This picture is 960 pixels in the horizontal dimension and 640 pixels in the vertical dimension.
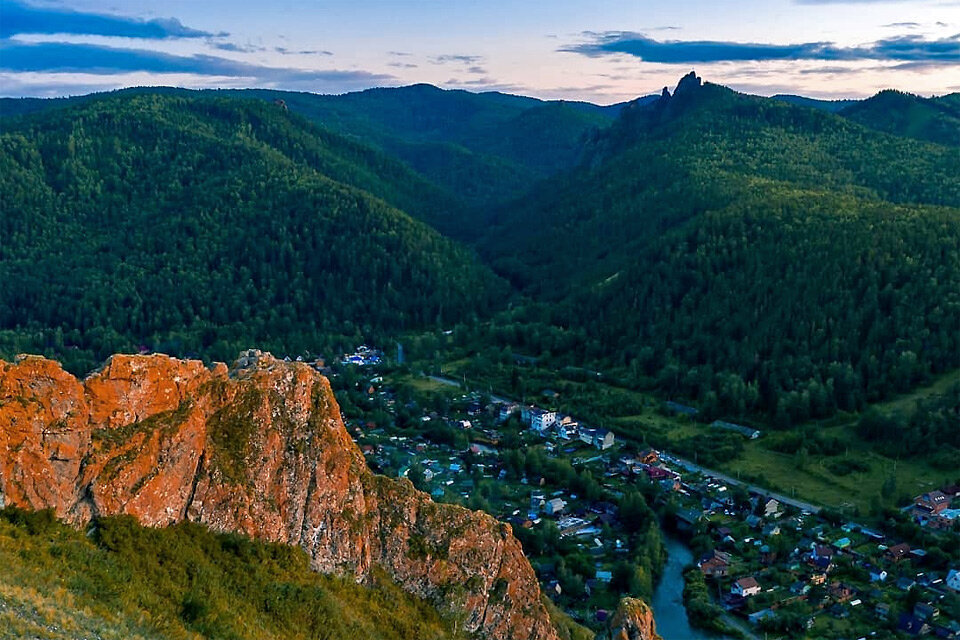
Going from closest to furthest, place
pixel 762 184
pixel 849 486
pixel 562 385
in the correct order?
pixel 849 486 < pixel 562 385 < pixel 762 184

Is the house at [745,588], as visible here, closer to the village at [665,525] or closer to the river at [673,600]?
the village at [665,525]

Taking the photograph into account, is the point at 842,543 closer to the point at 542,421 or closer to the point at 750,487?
the point at 750,487

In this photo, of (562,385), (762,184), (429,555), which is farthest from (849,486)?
(762,184)

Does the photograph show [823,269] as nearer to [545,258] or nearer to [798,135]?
[545,258]

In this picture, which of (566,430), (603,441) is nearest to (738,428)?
(603,441)

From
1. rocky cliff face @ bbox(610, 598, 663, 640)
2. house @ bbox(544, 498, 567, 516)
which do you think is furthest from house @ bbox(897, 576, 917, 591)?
rocky cliff face @ bbox(610, 598, 663, 640)

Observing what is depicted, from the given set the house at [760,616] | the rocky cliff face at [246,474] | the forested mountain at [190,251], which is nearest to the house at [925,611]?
the house at [760,616]
